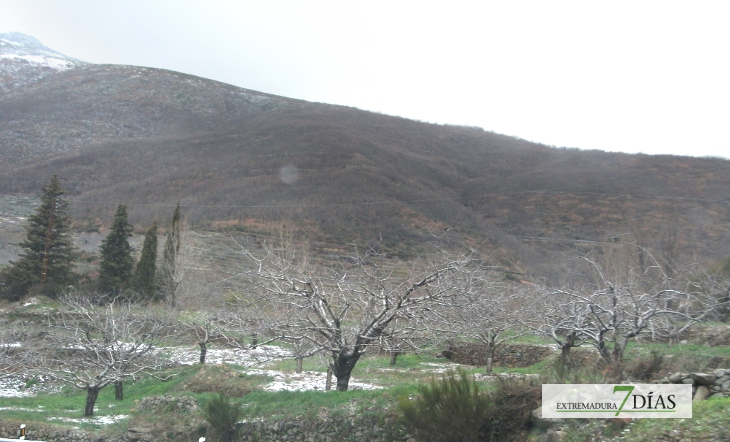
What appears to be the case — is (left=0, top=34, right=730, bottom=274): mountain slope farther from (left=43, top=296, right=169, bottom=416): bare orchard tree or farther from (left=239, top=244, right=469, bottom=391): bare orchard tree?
(left=43, top=296, right=169, bottom=416): bare orchard tree

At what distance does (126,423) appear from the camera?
12.2 m

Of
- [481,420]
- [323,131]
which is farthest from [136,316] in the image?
[323,131]

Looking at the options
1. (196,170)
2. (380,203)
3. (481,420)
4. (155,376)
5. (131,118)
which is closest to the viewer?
(481,420)

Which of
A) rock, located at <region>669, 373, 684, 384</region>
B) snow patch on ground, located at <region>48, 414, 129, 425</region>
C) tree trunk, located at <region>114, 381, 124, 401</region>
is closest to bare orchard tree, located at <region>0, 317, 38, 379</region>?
tree trunk, located at <region>114, 381, 124, 401</region>

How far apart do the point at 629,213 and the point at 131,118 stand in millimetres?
81048

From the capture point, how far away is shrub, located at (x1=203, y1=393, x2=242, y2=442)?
33.6ft

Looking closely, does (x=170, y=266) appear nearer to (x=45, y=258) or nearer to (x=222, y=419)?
(x=45, y=258)

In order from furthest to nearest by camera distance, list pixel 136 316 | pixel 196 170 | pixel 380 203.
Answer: pixel 196 170
pixel 380 203
pixel 136 316

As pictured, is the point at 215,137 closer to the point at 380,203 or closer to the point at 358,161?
the point at 358,161

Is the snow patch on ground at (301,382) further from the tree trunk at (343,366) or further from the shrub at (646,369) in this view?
the shrub at (646,369)

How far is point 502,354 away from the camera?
20.4 m

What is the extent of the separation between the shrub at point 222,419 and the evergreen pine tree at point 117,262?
22.2 m
